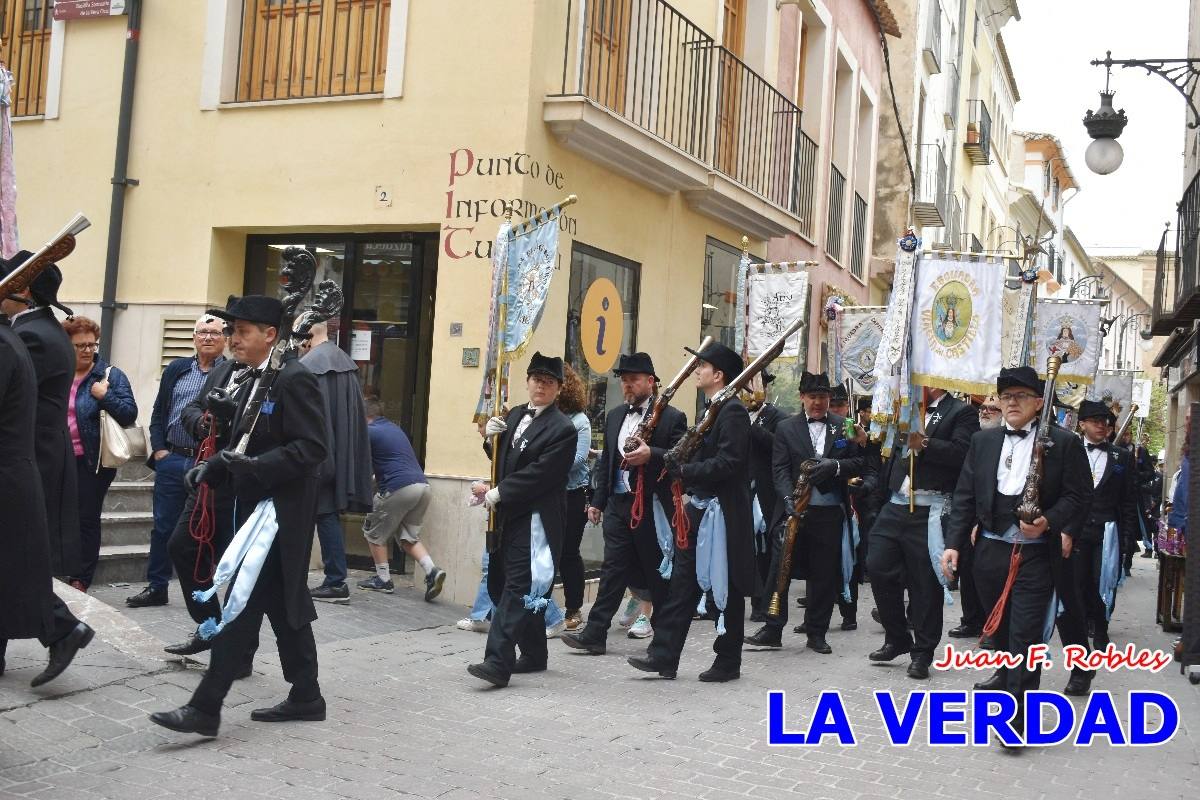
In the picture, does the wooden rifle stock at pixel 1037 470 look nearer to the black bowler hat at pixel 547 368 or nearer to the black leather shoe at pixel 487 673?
the black bowler hat at pixel 547 368

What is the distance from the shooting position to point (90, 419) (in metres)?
8.88

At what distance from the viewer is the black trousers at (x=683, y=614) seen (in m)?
8.24

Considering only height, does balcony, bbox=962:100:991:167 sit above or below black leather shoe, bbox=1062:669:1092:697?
above

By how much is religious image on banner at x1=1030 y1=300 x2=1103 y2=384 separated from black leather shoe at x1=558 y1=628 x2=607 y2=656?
941 cm

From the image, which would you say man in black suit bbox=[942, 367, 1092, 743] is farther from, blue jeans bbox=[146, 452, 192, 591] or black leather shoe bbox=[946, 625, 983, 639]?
blue jeans bbox=[146, 452, 192, 591]

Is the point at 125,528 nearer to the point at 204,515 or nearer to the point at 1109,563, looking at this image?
the point at 204,515

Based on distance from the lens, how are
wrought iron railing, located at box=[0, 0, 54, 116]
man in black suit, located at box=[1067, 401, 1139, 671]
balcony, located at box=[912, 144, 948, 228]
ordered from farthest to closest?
balcony, located at box=[912, 144, 948, 228], wrought iron railing, located at box=[0, 0, 54, 116], man in black suit, located at box=[1067, 401, 1139, 671]

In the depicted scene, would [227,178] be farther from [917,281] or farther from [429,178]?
[917,281]

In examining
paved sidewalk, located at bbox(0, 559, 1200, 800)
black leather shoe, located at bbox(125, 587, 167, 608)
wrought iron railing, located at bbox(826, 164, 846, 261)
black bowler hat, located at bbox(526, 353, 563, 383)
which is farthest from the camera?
wrought iron railing, located at bbox(826, 164, 846, 261)

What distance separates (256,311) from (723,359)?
10.6 ft

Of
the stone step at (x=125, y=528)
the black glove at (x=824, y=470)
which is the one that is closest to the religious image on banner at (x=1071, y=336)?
the black glove at (x=824, y=470)

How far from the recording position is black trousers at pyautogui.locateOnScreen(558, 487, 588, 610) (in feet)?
32.1

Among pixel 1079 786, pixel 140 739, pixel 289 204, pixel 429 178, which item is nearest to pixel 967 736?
pixel 1079 786

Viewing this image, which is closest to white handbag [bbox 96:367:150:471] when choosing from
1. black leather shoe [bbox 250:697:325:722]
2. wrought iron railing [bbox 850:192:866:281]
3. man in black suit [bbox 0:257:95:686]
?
man in black suit [bbox 0:257:95:686]
